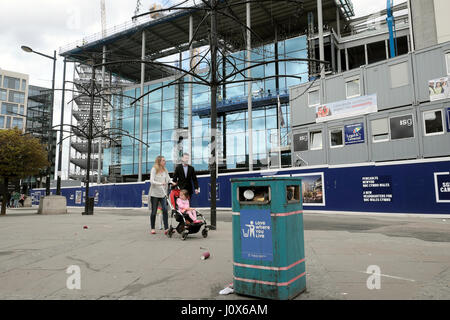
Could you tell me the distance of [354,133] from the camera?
19156mm

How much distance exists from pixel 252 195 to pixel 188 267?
5.41ft

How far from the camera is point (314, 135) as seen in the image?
21188 mm

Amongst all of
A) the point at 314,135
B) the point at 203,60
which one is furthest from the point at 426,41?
the point at 203,60

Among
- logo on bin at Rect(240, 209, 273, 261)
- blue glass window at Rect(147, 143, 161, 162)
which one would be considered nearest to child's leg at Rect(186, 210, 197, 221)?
logo on bin at Rect(240, 209, 273, 261)

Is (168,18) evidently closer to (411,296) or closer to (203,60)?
(203,60)

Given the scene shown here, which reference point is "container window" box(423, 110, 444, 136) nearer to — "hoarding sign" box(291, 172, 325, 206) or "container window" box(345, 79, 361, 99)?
"container window" box(345, 79, 361, 99)

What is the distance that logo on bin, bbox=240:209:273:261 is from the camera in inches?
115

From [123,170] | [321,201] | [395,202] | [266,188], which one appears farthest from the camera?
[123,170]

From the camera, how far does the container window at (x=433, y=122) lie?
1617 cm

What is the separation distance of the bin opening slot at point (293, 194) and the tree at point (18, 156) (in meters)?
15.9

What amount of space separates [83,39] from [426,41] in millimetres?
40769

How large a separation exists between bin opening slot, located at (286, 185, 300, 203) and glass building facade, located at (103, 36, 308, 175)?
863 inches

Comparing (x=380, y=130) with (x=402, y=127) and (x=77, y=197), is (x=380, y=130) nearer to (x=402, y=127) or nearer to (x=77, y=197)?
(x=402, y=127)

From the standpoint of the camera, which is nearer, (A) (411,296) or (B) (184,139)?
(A) (411,296)
